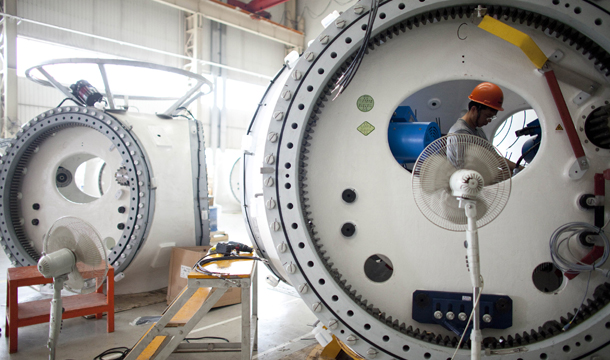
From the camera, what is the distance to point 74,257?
1.95m

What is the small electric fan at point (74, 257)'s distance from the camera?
6.15ft

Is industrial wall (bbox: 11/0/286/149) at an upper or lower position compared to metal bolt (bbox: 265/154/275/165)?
upper

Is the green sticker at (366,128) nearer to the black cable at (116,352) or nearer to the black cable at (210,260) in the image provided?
the black cable at (210,260)

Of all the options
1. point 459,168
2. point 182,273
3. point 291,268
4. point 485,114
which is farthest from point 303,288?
point 182,273

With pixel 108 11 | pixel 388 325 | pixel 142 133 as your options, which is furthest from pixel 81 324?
pixel 108 11

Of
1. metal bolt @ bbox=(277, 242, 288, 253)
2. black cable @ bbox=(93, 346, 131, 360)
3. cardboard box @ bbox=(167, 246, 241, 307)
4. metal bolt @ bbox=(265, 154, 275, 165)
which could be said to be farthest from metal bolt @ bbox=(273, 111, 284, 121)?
cardboard box @ bbox=(167, 246, 241, 307)

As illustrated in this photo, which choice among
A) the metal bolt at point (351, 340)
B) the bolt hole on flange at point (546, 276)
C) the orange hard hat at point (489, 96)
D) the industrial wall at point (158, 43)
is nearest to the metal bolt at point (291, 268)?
the metal bolt at point (351, 340)

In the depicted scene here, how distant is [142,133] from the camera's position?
356 centimetres

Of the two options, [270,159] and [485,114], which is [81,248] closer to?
[270,159]

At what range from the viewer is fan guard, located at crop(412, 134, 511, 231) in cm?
133

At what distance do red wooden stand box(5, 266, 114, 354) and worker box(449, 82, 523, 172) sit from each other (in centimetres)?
283

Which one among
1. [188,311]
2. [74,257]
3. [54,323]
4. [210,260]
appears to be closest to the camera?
[54,323]

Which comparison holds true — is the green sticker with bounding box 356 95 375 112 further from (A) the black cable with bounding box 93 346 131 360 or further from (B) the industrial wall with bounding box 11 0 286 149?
(B) the industrial wall with bounding box 11 0 286 149

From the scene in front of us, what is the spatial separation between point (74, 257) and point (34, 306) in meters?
1.31
